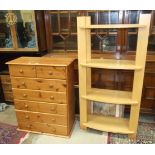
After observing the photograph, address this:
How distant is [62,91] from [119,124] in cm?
85

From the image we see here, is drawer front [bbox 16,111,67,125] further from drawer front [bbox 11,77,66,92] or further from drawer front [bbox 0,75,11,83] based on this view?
drawer front [bbox 0,75,11,83]

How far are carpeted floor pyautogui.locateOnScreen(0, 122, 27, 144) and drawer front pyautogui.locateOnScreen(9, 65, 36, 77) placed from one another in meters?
0.79

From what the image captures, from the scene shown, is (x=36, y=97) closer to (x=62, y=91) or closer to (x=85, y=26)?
(x=62, y=91)

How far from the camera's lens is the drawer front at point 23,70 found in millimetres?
1854

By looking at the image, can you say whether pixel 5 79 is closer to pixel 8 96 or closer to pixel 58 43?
pixel 8 96

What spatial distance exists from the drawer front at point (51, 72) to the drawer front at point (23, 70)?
0.07 metres

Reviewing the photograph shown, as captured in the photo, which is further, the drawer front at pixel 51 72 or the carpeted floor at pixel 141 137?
the carpeted floor at pixel 141 137

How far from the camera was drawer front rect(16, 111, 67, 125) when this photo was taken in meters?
1.99

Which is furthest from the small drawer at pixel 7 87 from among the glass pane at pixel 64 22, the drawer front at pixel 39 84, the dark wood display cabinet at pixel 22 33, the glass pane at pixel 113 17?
the glass pane at pixel 113 17

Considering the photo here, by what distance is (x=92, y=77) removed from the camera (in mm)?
2309

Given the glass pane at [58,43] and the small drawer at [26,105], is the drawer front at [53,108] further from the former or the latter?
the glass pane at [58,43]
